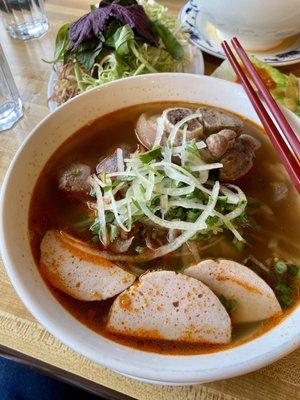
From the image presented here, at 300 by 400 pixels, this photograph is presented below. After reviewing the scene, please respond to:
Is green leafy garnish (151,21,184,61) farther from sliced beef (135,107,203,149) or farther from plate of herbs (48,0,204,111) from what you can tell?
sliced beef (135,107,203,149)

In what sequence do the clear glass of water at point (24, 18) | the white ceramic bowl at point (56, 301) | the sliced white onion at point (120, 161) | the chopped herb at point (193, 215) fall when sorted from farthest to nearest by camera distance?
the clear glass of water at point (24, 18) → the sliced white onion at point (120, 161) → the chopped herb at point (193, 215) → the white ceramic bowl at point (56, 301)

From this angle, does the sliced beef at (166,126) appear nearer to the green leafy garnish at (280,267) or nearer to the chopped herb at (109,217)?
the chopped herb at (109,217)

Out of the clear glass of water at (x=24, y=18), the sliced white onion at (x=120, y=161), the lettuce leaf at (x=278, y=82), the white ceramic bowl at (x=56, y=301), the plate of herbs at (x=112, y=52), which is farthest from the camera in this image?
the clear glass of water at (x=24, y=18)

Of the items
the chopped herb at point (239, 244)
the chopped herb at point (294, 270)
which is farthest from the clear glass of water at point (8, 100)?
the chopped herb at point (294, 270)

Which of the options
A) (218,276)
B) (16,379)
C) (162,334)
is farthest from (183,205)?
(16,379)

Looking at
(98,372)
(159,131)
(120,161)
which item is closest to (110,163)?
(120,161)

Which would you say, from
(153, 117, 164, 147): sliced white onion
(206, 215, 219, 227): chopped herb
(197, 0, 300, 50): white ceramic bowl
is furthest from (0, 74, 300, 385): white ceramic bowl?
(197, 0, 300, 50): white ceramic bowl

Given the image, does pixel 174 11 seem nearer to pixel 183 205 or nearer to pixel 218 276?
pixel 183 205
